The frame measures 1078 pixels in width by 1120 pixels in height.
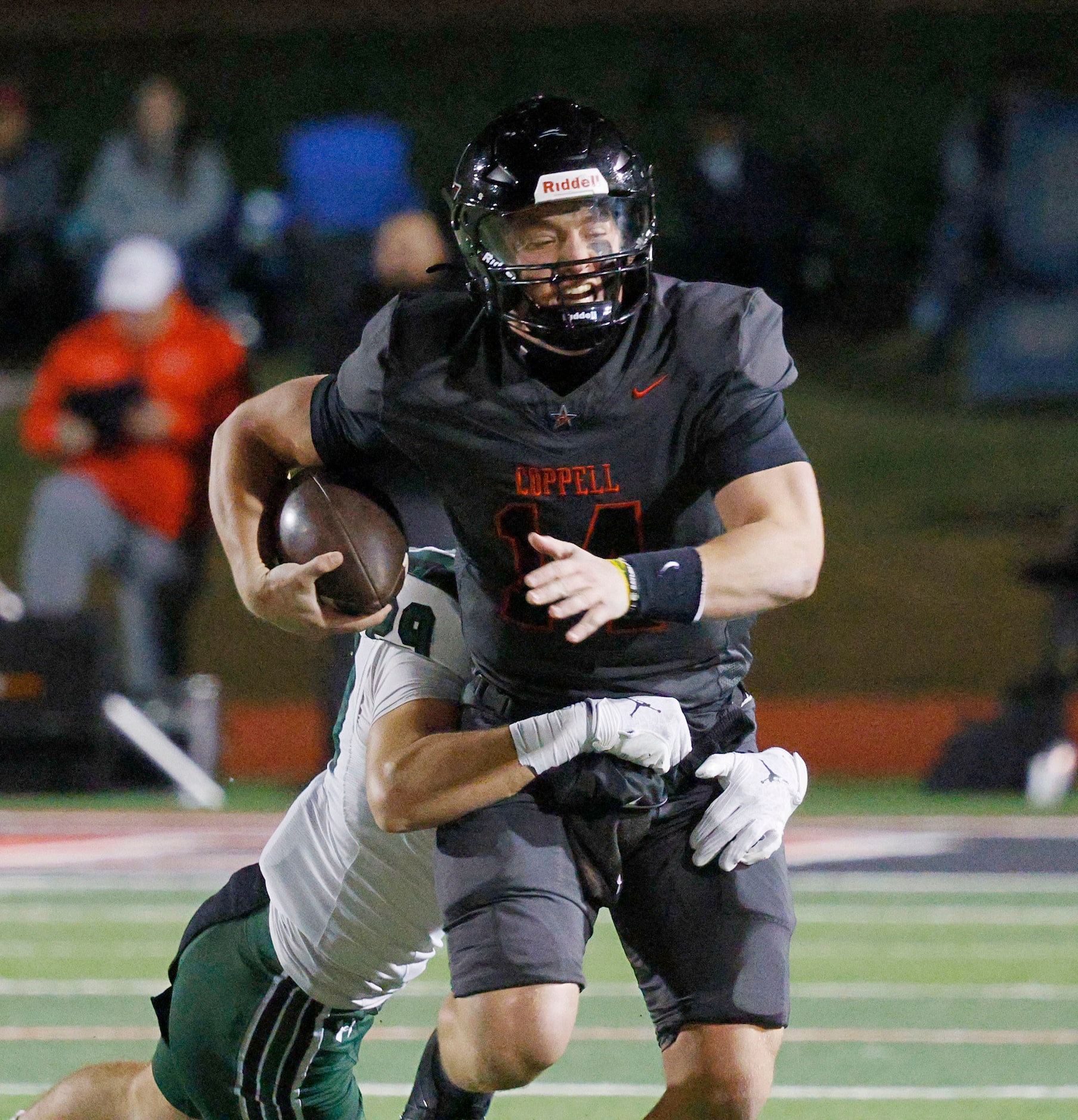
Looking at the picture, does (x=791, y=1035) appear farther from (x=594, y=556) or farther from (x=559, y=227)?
(x=559, y=227)

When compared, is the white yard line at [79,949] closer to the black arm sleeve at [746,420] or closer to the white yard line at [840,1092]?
the white yard line at [840,1092]

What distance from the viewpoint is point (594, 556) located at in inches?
112

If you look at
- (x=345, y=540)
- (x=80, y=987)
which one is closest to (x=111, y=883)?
(x=80, y=987)

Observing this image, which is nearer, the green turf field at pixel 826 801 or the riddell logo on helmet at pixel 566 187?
the riddell logo on helmet at pixel 566 187

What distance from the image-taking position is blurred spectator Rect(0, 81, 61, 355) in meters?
11.2

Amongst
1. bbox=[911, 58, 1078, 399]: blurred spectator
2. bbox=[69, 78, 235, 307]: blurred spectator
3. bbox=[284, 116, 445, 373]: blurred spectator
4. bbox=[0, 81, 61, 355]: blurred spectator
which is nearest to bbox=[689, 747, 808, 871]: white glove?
bbox=[284, 116, 445, 373]: blurred spectator

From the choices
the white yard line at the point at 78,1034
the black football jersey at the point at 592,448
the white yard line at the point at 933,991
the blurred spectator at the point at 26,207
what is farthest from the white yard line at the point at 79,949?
the blurred spectator at the point at 26,207

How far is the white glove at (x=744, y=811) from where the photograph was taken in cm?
295

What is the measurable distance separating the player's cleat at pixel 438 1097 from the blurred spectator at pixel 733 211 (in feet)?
25.9

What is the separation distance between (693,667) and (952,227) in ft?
28.8

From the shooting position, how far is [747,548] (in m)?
2.85

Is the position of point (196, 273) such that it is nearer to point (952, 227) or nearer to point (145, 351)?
point (145, 351)

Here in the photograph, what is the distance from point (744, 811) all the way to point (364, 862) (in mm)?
582

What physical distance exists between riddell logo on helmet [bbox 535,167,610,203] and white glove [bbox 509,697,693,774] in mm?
750
